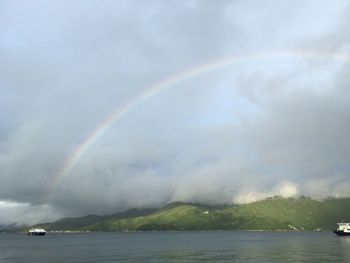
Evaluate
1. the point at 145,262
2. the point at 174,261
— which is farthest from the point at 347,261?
the point at 145,262

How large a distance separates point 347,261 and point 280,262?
81.4 ft

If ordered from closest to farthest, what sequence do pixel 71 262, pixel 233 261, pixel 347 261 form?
pixel 347 261, pixel 233 261, pixel 71 262

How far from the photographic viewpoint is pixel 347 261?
167 metres

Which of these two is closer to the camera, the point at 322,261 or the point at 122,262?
the point at 322,261

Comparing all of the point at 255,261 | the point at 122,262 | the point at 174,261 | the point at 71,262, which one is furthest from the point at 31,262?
the point at 255,261

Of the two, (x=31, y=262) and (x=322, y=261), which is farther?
(x=31, y=262)

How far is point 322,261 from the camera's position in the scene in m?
A: 170

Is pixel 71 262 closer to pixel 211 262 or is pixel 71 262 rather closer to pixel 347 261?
pixel 211 262

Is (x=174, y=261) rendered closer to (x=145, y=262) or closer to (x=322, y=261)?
(x=145, y=262)

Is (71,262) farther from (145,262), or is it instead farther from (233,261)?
(233,261)

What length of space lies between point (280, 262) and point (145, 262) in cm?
5232

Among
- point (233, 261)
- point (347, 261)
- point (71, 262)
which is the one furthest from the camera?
point (71, 262)

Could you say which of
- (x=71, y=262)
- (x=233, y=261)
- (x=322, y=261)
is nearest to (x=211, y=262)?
(x=233, y=261)

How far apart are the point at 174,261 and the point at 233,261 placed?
23.5m
